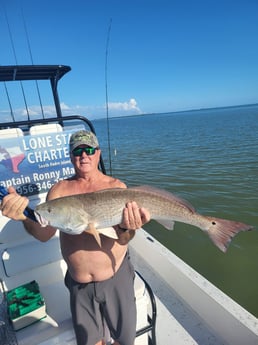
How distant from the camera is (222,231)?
2250mm

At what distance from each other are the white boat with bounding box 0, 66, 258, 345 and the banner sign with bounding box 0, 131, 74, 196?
0.5 inches

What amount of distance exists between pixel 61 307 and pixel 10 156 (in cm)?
189

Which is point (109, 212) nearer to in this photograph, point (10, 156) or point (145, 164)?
point (10, 156)

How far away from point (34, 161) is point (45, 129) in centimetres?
45

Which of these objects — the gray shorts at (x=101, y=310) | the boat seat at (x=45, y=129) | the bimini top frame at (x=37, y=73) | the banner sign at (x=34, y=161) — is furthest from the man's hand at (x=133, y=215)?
the bimini top frame at (x=37, y=73)

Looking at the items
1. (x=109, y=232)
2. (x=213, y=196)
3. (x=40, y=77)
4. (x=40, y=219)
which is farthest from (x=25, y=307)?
(x=213, y=196)

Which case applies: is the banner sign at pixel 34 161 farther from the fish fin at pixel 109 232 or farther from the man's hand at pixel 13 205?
the fish fin at pixel 109 232

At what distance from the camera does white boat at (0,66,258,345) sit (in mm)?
2535

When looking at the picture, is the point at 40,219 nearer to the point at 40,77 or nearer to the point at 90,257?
the point at 90,257

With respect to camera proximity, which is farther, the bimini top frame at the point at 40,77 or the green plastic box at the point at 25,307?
the bimini top frame at the point at 40,77

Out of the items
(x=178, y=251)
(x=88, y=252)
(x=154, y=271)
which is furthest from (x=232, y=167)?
(x=88, y=252)

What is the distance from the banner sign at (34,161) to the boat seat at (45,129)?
0.05 meters

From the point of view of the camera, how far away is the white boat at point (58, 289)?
2.54 m

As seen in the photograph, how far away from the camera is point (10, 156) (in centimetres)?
320
